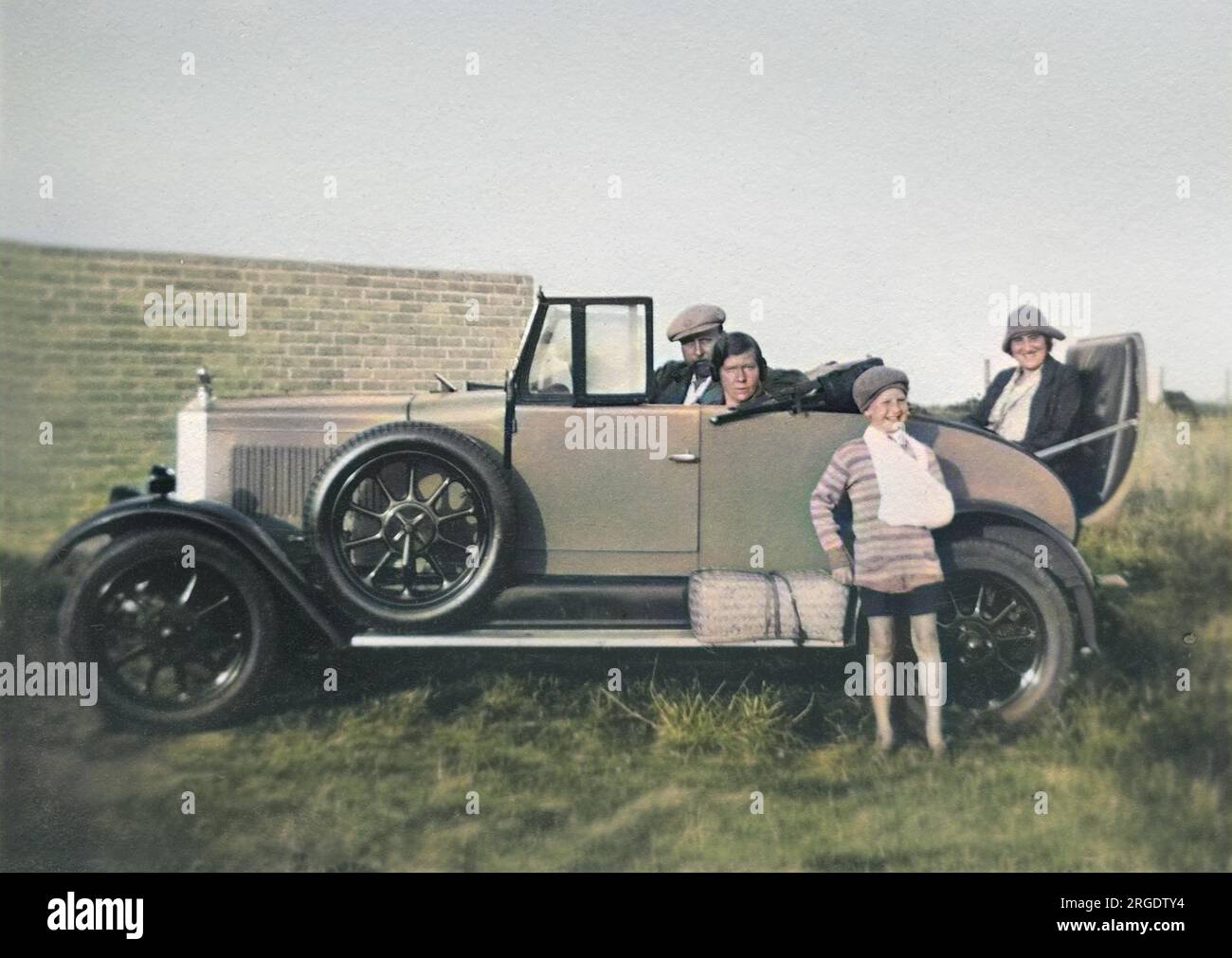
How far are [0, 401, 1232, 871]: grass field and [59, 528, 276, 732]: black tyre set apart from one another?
130mm

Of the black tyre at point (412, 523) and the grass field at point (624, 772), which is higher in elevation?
the black tyre at point (412, 523)


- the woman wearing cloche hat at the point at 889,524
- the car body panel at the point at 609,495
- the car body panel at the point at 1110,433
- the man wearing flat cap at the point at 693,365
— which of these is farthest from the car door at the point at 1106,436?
the car body panel at the point at 609,495

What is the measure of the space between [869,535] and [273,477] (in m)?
2.56

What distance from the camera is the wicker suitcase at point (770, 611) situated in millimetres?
4023

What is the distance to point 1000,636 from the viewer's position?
4.15 meters

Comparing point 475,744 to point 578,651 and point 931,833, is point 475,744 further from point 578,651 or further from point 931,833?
point 931,833

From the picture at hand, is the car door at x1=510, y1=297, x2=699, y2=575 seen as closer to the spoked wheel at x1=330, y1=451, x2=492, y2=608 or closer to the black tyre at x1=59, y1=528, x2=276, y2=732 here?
the spoked wheel at x1=330, y1=451, x2=492, y2=608

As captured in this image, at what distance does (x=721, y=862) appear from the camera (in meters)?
3.78

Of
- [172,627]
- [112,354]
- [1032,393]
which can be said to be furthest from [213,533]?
[1032,393]

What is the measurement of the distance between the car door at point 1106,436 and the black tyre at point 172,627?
135 inches

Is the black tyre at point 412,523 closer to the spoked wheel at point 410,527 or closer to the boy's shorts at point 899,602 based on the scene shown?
the spoked wheel at point 410,527
